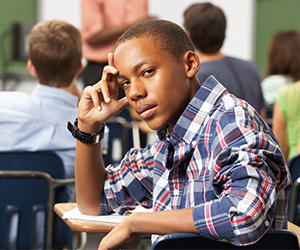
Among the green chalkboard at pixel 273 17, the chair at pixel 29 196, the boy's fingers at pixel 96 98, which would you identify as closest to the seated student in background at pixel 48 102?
the chair at pixel 29 196

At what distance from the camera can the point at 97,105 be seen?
163cm

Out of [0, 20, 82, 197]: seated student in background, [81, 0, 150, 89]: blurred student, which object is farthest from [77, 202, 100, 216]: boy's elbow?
[81, 0, 150, 89]: blurred student

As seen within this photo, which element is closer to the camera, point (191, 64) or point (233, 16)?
point (191, 64)

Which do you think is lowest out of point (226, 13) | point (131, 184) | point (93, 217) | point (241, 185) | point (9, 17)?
point (93, 217)

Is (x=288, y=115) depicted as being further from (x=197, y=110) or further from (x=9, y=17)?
(x=9, y=17)

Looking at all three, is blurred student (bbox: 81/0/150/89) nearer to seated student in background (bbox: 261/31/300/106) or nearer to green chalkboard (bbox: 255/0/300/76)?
seated student in background (bbox: 261/31/300/106)

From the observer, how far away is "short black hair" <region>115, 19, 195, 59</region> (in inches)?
56.9

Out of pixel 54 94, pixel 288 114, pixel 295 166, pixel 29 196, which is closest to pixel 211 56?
pixel 288 114

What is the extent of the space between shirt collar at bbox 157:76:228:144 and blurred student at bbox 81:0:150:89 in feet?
10.2

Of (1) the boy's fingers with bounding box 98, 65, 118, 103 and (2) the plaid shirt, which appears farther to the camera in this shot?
(1) the boy's fingers with bounding box 98, 65, 118, 103

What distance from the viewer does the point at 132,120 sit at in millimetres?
4680

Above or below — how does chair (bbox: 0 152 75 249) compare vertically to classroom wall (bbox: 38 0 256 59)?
below

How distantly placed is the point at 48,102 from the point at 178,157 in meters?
1.18

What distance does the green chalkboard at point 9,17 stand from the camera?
7.31 m
